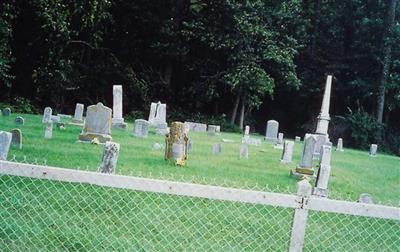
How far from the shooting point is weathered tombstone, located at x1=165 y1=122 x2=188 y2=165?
1173 cm

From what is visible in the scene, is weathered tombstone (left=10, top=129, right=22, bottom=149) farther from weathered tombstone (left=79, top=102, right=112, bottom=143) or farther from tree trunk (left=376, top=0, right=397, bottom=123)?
tree trunk (left=376, top=0, right=397, bottom=123)

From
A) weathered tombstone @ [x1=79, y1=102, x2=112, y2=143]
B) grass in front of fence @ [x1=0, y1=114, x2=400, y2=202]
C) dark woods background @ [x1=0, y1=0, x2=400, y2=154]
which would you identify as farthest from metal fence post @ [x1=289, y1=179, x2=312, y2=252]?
dark woods background @ [x1=0, y1=0, x2=400, y2=154]

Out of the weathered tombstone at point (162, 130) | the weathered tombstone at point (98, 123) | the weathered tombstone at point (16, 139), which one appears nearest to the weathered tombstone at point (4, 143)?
the weathered tombstone at point (16, 139)

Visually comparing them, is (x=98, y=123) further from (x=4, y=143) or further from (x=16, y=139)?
(x=4, y=143)

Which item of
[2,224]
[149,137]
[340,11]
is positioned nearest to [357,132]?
[340,11]

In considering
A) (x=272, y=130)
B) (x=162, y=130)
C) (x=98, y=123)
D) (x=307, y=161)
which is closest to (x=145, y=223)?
(x=307, y=161)

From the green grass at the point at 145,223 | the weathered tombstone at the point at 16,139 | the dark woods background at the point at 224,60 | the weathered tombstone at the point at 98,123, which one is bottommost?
the green grass at the point at 145,223

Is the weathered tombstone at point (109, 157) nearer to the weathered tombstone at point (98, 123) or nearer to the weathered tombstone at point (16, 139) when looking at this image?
the weathered tombstone at point (16, 139)

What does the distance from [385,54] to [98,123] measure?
2498 centimetres

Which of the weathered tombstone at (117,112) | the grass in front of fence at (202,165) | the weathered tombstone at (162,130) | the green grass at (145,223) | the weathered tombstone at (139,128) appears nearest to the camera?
the green grass at (145,223)

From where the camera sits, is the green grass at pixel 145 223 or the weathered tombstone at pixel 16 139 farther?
the weathered tombstone at pixel 16 139

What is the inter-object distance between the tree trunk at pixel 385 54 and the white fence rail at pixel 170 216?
85.3 feet

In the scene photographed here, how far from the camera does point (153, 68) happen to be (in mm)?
35062

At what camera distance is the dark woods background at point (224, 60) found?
29609 mm
